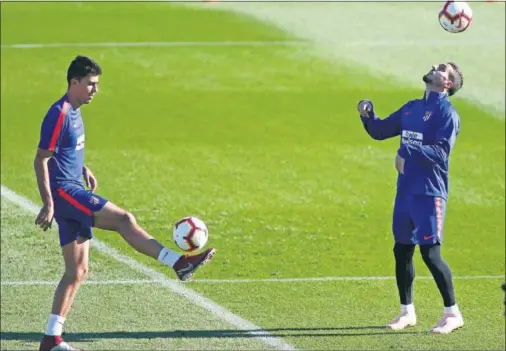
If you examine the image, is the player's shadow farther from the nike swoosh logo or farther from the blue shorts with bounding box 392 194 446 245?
the nike swoosh logo

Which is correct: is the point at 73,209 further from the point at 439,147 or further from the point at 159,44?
the point at 159,44

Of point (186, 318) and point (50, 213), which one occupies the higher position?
point (50, 213)

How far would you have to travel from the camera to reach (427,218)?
11.3 metres

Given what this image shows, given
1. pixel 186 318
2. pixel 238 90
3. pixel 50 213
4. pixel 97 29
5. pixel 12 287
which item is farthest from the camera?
pixel 97 29

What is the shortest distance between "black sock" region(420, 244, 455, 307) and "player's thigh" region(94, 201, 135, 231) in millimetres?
2791

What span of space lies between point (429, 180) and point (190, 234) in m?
2.26

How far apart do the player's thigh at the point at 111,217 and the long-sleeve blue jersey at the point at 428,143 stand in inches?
105

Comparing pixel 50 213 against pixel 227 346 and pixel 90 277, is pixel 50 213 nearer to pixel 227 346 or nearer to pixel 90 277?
pixel 227 346

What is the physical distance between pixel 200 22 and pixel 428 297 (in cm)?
1499

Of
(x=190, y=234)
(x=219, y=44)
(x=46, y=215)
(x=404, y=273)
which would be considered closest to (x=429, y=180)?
(x=404, y=273)

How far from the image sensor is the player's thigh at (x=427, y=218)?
37.0ft

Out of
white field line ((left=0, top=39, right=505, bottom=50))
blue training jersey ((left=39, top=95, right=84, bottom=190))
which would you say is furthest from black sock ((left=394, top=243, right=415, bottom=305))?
white field line ((left=0, top=39, right=505, bottom=50))

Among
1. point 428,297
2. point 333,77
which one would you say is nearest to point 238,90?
point 333,77

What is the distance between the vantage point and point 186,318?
38.6ft
